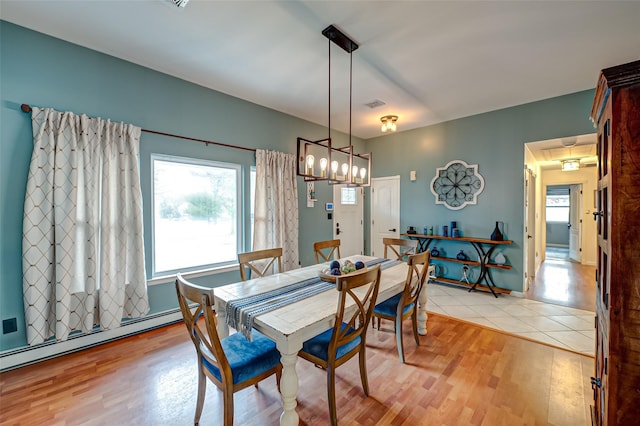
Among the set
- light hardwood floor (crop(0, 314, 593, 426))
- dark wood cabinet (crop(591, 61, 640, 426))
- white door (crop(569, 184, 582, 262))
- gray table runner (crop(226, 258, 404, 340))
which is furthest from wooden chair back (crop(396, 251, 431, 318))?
white door (crop(569, 184, 582, 262))

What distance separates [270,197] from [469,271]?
3.60 meters

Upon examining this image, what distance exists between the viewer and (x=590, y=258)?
20.1 ft

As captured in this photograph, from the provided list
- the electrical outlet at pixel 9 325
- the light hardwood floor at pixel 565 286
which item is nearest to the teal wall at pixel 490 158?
the light hardwood floor at pixel 565 286

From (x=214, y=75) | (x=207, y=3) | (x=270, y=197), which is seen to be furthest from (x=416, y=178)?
(x=207, y=3)

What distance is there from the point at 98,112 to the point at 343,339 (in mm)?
3123

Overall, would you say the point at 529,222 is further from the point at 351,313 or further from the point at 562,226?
the point at 562,226

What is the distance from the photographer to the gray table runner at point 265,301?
1.60m

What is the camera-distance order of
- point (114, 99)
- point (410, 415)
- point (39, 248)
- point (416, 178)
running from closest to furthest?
point (410, 415), point (39, 248), point (114, 99), point (416, 178)

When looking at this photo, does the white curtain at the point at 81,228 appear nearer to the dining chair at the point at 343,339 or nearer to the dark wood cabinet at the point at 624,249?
the dining chair at the point at 343,339

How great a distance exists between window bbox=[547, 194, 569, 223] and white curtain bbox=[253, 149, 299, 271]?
1015cm

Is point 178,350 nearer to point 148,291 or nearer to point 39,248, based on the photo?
point 148,291

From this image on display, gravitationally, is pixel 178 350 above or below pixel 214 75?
below

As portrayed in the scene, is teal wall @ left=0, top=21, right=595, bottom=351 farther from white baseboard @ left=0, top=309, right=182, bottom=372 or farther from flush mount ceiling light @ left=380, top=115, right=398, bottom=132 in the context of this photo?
flush mount ceiling light @ left=380, top=115, right=398, bottom=132

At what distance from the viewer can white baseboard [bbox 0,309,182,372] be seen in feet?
7.15
